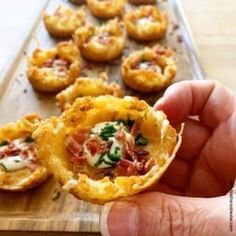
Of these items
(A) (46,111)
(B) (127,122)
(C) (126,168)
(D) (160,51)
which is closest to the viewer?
(C) (126,168)

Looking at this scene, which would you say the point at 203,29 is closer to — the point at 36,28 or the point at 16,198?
the point at 36,28

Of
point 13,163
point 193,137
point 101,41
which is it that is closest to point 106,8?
point 101,41

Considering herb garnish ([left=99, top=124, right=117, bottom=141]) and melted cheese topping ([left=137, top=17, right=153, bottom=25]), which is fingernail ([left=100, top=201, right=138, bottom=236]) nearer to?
herb garnish ([left=99, top=124, right=117, bottom=141])

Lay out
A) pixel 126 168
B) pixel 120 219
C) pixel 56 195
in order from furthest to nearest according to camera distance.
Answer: pixel 56 195 → pixel 126 168 → pixel 120 219

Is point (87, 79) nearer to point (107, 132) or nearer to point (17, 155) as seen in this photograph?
point (17, 155)

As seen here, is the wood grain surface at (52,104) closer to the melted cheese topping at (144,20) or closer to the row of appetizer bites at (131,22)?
the row of appetizer bites at (131,22)

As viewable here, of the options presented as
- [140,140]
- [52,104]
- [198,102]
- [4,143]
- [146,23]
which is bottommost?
[146,23]

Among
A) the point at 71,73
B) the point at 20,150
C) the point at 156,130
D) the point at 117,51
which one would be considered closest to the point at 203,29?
the point at 117,51
